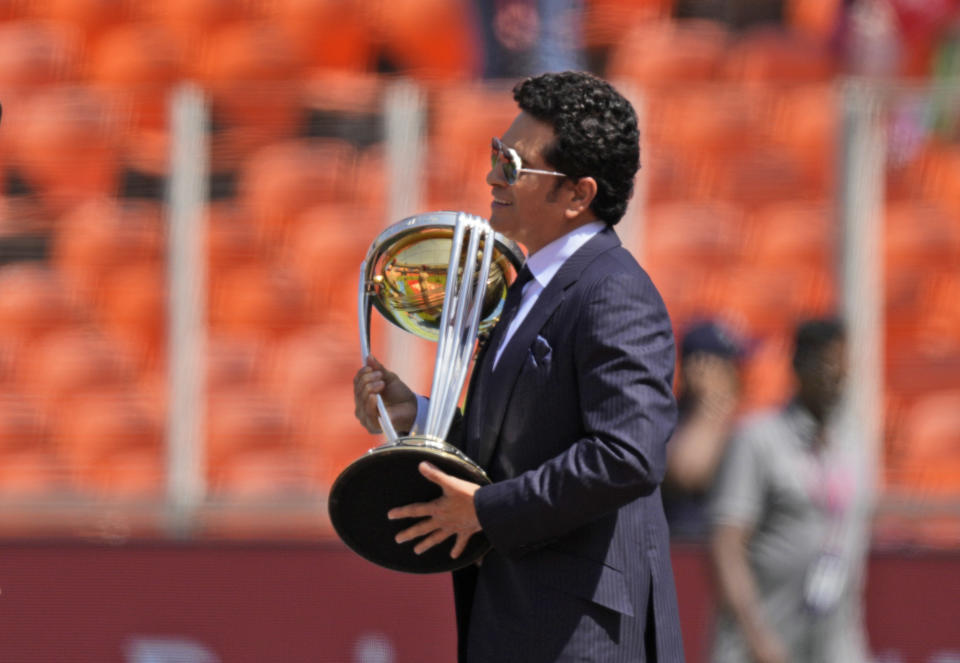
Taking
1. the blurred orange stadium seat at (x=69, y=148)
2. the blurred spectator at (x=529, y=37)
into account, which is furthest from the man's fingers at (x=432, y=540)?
the blurred spectator at (x=529, y=37)

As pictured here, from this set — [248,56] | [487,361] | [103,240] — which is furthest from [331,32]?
[487,361]

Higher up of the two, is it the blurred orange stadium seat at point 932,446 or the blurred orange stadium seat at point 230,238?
the blurred orange stadium seat at point 230,238

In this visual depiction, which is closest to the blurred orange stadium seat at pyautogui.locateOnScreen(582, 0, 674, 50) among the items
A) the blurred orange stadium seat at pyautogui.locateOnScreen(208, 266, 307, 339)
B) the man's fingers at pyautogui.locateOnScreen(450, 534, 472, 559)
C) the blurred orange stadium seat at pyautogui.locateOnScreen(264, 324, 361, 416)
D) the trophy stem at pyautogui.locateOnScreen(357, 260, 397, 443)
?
the blurred orange stadium seat at pyautogui.locateOnScreen(208, 266, 307, 339)

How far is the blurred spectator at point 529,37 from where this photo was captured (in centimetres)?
665

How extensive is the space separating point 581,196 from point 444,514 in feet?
1.75

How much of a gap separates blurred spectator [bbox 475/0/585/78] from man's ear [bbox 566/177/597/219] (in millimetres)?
4271

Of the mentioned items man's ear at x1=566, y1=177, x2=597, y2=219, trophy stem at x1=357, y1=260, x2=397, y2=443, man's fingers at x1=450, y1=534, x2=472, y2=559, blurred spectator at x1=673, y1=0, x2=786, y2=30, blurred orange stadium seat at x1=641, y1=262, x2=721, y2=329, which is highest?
blurred spectator at x1=673, y1=0, x2=786, y2=30

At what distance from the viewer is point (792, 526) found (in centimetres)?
445

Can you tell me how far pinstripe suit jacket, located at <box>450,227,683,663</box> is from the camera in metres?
2.18

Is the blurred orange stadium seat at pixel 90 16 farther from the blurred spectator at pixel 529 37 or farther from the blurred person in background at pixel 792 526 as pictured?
the blurred person in background at pixel 792 526

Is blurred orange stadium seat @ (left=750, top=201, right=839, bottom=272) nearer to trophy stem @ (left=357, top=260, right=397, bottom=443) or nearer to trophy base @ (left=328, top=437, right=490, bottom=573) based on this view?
trophy stem @ (left=357, top=260, right=397, bottom=443)

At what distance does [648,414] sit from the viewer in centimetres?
219

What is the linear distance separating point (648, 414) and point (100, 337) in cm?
410

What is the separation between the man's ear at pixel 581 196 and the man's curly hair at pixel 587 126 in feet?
0.03
